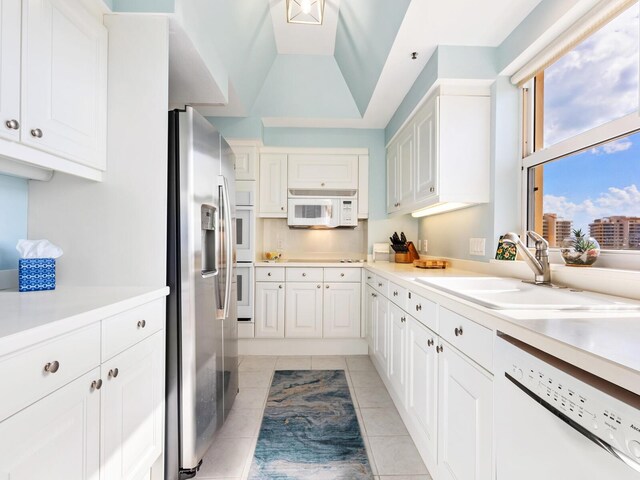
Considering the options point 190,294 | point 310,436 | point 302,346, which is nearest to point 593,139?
point 190,294

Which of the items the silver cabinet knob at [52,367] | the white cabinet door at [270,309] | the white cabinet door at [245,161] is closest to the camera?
the silver cabinet knob at [52,367]

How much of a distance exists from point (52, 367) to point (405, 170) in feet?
8.90

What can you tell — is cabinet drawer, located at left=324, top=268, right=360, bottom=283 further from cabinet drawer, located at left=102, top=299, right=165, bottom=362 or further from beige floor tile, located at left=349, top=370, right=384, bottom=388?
cabinet drawer, located at left=102, top=299, right=165, bottom=362

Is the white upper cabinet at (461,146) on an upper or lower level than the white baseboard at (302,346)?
upper

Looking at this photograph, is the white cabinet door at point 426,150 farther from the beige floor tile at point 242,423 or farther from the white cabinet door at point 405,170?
the beige floor tile at point 242,423

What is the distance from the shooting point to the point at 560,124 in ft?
5.75

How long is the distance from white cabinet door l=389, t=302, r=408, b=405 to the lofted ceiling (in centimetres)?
172

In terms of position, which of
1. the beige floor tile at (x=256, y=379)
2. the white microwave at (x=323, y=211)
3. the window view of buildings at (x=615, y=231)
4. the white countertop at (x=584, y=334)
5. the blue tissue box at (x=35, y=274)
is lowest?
the beige floor tile at (x=256, y=379)

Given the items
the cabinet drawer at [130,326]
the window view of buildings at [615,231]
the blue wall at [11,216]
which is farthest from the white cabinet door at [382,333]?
the blue wall at [11,216]

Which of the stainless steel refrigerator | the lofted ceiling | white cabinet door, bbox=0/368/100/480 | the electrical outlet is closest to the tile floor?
the stainless steel refrigerator

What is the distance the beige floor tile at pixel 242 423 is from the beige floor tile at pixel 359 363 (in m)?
1.09

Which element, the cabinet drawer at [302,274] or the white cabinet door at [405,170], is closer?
the white cabinet door at [405,170]

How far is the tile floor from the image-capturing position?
164 centimetres

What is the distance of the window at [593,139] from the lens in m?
1.35
